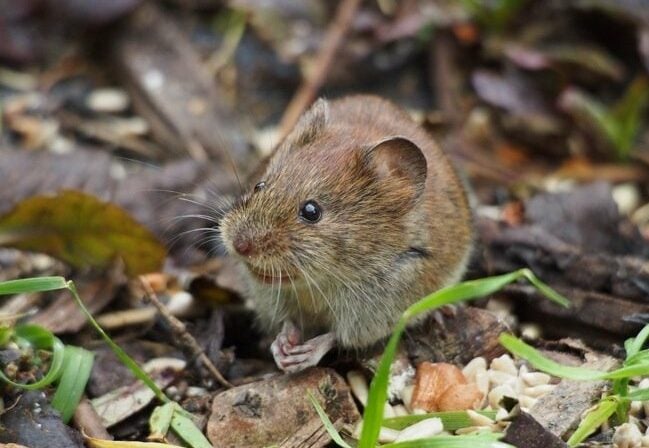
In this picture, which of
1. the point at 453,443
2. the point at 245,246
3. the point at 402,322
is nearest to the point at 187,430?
the point at 245,246

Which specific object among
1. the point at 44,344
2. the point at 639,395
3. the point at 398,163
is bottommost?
the point at 44,344

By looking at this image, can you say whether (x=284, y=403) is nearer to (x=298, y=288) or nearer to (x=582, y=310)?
(x=298, y=288)

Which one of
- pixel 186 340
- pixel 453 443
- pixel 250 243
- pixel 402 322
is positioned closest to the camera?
pixel 402 322

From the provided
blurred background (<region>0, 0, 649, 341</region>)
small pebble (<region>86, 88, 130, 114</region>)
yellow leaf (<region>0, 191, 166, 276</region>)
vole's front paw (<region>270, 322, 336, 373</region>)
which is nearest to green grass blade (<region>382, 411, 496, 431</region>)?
vole's front paw (<region>270, 322, 336, 373</region>)

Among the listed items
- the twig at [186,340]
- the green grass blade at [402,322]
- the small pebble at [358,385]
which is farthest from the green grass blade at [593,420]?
the twig at [186,340]

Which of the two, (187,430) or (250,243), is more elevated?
(250,243)

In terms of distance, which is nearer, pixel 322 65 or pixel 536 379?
pixel 536 379

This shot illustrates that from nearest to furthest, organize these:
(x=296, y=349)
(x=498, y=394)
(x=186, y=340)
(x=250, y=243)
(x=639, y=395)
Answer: (x=639, y=395) < (x=250, y=243) < (x=498, y=394) < (x=296, y=349) < (x=186, y=340)

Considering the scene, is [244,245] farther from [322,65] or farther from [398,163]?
[322,65]
